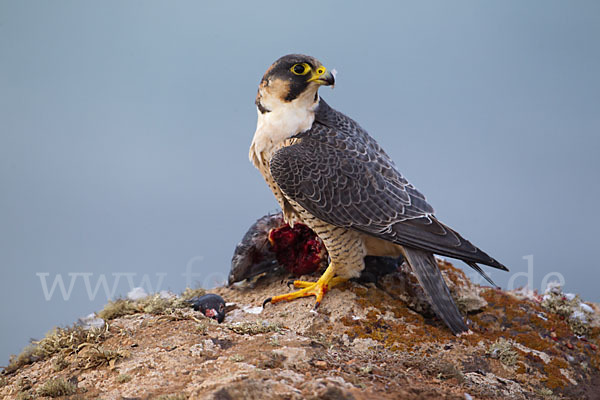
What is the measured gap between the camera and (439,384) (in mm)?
3184

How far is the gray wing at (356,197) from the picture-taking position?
4.29 metres

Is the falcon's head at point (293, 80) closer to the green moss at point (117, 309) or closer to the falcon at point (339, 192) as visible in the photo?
the falcon at point (339, 192)

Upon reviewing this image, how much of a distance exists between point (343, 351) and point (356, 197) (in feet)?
4.26

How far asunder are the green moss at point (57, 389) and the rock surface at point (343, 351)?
0.04 feet

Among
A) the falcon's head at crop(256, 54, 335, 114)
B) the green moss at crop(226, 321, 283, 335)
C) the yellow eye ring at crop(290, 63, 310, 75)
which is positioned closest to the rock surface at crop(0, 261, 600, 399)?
the green moss at crop(226, 321, 283, 335)

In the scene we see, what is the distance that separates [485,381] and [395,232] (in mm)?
1296

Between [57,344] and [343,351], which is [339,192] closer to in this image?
[343,351]

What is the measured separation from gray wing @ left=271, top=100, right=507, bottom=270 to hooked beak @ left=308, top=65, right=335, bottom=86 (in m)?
0.48

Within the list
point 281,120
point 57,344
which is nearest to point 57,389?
point 57,344

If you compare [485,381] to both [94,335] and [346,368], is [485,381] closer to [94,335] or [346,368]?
[346,368]

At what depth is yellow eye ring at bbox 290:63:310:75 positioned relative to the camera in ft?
14.2

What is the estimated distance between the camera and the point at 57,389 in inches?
126

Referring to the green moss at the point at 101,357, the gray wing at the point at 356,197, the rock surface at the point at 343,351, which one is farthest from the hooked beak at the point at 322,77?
the green moss at the point at 101,357

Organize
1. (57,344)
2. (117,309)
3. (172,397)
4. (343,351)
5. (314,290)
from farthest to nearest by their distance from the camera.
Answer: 1. (314,290)
2. (117,309)
3. (57,344)
4. (343,351)
5. (172,397)
